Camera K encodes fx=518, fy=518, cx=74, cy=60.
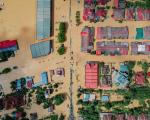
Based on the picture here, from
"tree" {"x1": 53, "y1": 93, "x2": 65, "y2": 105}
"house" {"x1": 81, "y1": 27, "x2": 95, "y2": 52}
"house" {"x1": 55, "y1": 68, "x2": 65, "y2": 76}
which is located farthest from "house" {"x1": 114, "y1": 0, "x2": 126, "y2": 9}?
"tree" {"x1": 53, "y1": 93, "x2": 65, "y2": 105}

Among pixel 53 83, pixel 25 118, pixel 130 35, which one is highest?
pixel 130 35

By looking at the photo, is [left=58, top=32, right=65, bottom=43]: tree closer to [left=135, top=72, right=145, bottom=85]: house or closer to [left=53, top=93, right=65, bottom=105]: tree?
[left=53, top=93, right=65, bottom=105]: tree

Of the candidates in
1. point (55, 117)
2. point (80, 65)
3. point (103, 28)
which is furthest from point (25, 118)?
point (103, 28)

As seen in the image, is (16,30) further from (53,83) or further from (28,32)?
→ (53,83)

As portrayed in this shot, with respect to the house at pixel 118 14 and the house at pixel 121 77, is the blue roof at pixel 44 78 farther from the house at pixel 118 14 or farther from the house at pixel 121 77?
the house at pixel 118 14

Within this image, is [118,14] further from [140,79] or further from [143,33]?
[140,79]

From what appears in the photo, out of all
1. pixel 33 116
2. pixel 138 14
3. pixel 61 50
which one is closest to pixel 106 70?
pixel 61 50

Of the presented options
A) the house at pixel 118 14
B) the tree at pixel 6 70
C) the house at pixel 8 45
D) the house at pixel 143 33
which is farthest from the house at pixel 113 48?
the tree at pixel 6 70
